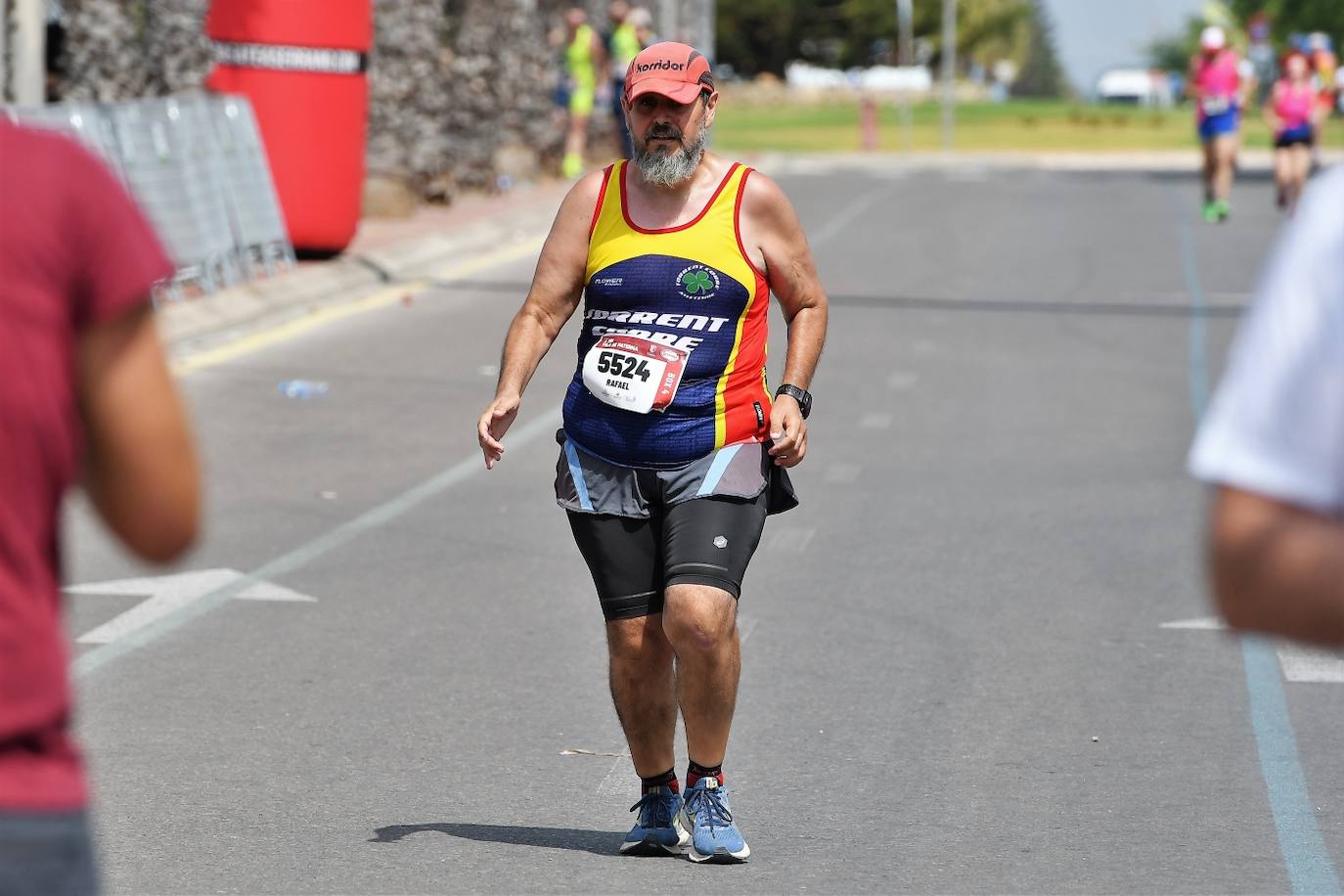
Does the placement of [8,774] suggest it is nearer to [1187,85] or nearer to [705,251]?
[705,251]

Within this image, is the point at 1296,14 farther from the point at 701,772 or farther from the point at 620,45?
the point at 701,772

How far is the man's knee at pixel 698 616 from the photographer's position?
502 centimetres

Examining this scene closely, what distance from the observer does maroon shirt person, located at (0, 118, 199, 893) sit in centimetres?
223

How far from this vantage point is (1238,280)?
1934cm

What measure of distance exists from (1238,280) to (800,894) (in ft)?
50.0

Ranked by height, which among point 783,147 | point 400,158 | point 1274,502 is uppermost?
point 1274,502

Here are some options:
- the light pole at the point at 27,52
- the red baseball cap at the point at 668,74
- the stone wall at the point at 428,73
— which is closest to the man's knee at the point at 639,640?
the red baseball cap at the point at 668,74

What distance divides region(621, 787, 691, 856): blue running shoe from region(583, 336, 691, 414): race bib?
3.01 ft

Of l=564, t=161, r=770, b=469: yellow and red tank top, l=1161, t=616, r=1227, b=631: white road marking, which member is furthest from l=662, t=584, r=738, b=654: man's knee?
l=1161, t=616, r=1227, b=631: white road marking

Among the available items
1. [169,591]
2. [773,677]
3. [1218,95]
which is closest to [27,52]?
[169,591]

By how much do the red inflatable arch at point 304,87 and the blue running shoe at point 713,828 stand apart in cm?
1294

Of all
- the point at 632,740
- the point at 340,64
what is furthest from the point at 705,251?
the point at 340,64

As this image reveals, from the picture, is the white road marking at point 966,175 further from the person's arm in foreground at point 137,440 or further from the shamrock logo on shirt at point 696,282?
the person's arm in foreground at point 137,440

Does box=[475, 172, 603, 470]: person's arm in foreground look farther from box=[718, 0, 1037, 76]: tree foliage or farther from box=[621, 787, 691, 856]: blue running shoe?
box=[718, 0, 1037, 76]: tree foliage
